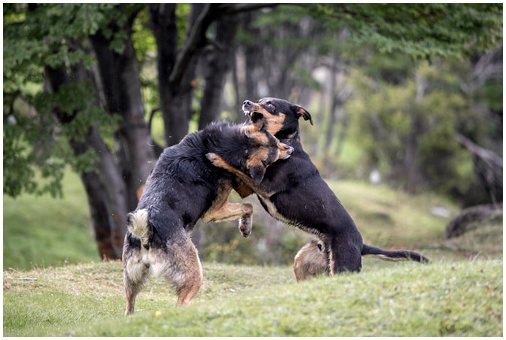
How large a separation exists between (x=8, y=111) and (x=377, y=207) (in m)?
→ 14.0

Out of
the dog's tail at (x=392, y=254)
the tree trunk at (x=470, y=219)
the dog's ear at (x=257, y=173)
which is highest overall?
the dog's ear at (x=257, y=173)

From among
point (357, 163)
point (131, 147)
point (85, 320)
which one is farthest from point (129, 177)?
point (357, 163)

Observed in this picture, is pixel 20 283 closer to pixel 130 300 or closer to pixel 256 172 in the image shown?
pixel 130 300

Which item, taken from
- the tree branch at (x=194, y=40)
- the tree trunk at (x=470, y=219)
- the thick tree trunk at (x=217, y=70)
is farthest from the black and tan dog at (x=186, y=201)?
the tree trunk at (x=470, y=219)

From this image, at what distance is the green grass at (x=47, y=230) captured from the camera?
72.3 feet

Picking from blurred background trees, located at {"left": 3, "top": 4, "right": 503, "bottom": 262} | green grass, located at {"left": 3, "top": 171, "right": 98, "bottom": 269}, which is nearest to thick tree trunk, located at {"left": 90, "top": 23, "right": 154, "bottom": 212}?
blurred background trees, located at {"left": 3, "top": 4, "right": 503, "bottom": 262}

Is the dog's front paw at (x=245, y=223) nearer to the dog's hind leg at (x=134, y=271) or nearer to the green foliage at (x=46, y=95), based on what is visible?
the dog's hind leg at (x=134, y=271)

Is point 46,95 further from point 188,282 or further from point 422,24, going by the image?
point 188,282

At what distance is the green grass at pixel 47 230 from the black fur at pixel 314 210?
483 inches

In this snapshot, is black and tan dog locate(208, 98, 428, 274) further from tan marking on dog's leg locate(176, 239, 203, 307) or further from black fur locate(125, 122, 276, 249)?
tan marking on dog's leg locate(176, 239, 203, 307)

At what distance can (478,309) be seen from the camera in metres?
7.45

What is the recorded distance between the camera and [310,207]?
360 inches

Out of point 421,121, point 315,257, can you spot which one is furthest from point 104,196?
point 421,121

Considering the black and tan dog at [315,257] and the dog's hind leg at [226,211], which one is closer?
the dog's hind leg at [226,211]
